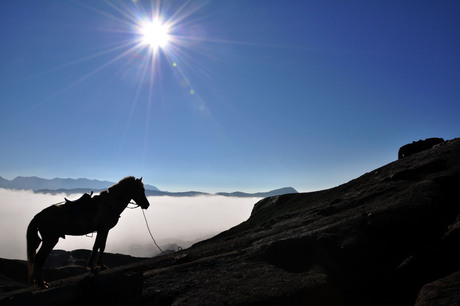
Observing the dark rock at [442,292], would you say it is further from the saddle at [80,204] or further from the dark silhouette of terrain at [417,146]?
the dark silhouette of terrain at [417,146]

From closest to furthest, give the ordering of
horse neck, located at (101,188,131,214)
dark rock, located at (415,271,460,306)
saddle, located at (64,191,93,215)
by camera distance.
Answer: dark rock, located at (415,271,460,306) < saddle, located at (64,191,93,215) < horse neck, located at (101,188,131,214)

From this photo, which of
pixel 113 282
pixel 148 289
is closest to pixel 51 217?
pixel 113 282

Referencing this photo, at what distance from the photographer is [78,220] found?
9.41 metres

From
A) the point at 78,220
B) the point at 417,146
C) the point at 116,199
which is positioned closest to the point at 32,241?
the point at 78,220

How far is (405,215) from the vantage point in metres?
6.36

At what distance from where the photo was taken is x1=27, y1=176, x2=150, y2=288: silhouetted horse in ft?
29.5

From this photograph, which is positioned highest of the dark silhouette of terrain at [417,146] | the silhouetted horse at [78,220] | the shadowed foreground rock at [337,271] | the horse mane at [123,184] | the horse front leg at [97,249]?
the dark silhouette of terrain at [417,146]

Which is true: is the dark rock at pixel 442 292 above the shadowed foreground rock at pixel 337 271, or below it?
below

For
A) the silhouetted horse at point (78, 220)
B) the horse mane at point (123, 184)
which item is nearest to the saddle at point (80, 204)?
the silhouetted horse at point (78, 220)

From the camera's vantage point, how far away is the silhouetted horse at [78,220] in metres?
9.00

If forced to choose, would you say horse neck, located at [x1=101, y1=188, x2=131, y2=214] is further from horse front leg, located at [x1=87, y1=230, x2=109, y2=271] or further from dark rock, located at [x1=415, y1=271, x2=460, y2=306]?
dark rock, located at [x1=415, y1=271, x2=460, y2=306]

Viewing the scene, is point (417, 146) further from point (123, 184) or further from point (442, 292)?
point (123, 184)

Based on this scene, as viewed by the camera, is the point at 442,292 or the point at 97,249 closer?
the point at 442,292

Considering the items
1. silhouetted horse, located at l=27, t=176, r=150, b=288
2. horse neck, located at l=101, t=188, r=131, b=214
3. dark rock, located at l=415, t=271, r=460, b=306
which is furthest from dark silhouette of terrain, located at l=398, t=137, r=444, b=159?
horse neck, located at l=101, t=188, r=131, b=214
